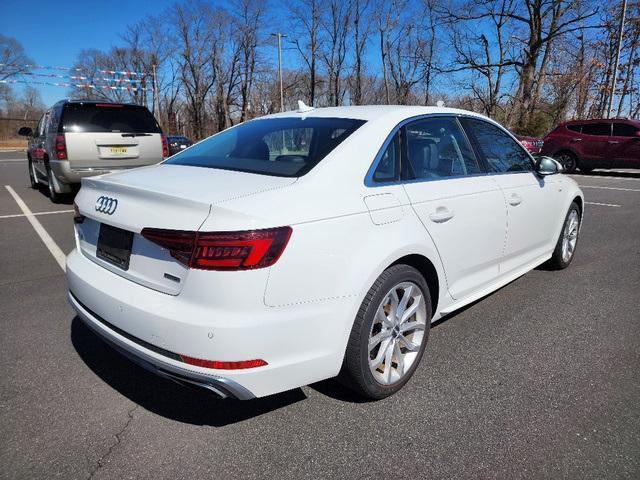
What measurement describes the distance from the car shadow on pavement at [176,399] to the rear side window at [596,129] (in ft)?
51.7

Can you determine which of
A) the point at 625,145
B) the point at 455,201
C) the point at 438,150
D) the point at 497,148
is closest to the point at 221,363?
the point at 455,201

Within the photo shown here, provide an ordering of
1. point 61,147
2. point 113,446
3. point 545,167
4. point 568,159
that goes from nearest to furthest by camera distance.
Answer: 1. point 113,446
2. point 545,167
3. point 61,147
4. point 568,159

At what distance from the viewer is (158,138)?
322 inches

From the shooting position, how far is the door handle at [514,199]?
3.39 m

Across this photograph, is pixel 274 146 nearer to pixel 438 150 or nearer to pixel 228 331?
pixel 438 150

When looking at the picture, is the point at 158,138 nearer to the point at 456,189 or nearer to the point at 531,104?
the point at 456,189

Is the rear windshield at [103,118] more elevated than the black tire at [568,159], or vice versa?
the rear windshield at [103,118]

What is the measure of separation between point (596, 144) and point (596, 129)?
53 centimetres

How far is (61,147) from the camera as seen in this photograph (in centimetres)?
761

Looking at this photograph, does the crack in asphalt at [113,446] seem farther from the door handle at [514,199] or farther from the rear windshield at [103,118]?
the rear windshield at [103,118]

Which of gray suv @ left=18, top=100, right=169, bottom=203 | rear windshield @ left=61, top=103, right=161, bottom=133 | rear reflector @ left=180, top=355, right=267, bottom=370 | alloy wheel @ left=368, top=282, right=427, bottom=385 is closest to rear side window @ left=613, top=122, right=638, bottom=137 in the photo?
gray suv @ left=18, top=100, right=169, bottom=203

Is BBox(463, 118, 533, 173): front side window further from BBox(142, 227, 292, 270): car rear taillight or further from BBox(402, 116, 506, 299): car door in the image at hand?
BBox(142, 227, 292, 270): car rear taillight

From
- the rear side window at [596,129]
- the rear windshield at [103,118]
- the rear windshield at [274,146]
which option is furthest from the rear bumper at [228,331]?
the rear side window at [596,129]

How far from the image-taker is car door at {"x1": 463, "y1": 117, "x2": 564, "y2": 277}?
3.38 m
